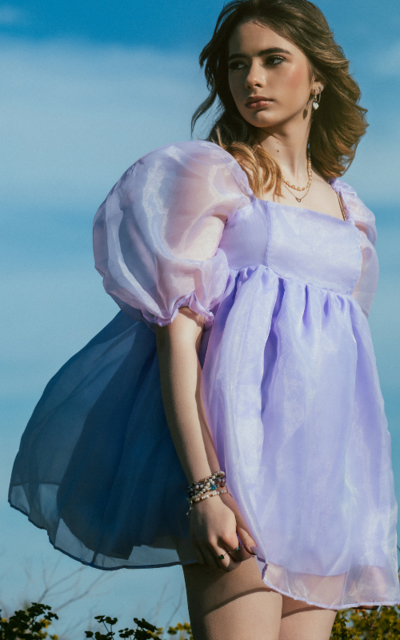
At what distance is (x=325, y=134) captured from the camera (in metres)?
2.60

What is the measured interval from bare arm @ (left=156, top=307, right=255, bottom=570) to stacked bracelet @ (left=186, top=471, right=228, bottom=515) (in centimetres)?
1

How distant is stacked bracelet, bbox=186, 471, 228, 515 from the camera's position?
1748 millimetres

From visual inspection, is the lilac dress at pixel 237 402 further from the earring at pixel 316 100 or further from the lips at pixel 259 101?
the earring at pixel 316 100

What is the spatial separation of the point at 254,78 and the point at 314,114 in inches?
17.5

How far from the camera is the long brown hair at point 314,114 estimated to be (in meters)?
2.25

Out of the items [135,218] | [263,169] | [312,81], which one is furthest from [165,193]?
[312,81]

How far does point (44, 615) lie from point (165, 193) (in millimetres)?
2013

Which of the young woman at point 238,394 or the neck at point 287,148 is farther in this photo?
the neck at point 287,148

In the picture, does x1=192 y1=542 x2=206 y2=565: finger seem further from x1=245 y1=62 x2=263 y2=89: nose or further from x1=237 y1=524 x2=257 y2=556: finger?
x1=245 y1=62 x2=263 y2=89: nose

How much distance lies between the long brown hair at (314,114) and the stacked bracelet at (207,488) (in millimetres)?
777

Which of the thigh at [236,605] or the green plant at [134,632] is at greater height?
the thigh at [236,605]

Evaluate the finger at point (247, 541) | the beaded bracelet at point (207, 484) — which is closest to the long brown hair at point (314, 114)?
the beaded bracelet at point (207, 484)

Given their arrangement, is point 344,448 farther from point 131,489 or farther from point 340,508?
point 131,489

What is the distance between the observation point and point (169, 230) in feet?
6.40
